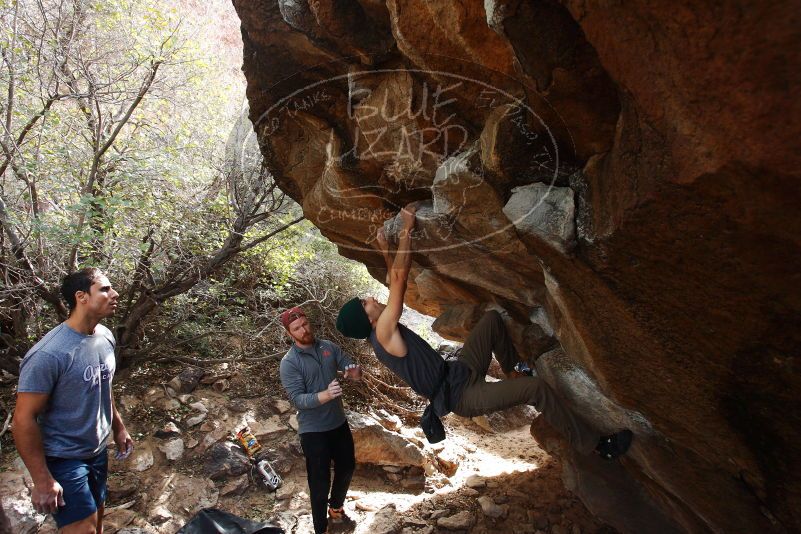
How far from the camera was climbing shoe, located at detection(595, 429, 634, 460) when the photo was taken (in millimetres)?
3314

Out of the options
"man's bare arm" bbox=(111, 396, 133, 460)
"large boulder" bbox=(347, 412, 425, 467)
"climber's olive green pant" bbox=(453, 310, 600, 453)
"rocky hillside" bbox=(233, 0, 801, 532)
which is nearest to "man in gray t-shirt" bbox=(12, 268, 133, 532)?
"man's bare arm" bbox=(111, 396, 133, 460)

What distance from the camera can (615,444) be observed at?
334 cm

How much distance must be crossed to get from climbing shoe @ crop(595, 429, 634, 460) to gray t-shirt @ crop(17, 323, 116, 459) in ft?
11.6

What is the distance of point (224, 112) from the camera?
7.38 m

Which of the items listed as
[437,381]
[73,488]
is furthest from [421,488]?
[73,488]

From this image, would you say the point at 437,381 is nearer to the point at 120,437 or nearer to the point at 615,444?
the point at 615,444

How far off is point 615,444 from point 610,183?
2.31 meters

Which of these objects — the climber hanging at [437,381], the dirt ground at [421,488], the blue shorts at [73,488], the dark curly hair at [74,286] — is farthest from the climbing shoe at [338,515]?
the dark curly hair at [74,286]

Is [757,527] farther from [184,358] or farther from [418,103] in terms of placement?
[184,358]

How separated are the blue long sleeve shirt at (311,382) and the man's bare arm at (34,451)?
1.47 m

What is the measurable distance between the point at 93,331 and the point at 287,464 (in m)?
3.21

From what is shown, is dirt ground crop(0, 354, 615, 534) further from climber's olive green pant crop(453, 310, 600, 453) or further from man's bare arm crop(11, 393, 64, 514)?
man's bare arm crop(11, 393, 64, 514)

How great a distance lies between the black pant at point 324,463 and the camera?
351 cm

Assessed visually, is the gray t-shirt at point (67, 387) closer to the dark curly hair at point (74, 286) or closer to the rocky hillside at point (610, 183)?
the dark curly hair at point (74, 286)
